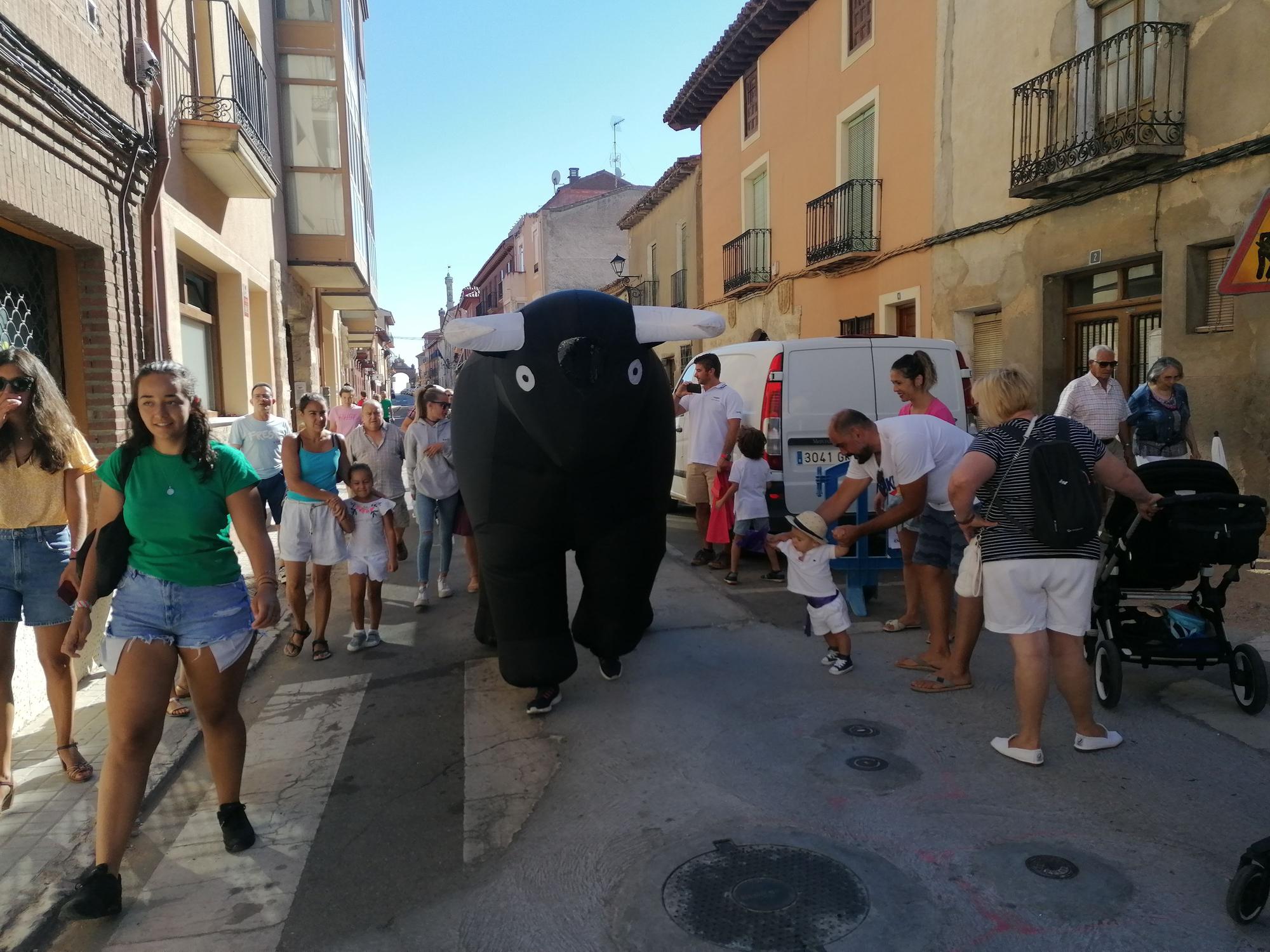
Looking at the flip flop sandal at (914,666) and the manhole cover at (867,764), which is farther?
the flip flop sandal at (914,666)

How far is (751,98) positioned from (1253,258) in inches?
678

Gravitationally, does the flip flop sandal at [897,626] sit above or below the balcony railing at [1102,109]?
Answer: below

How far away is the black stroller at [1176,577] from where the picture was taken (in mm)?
3867

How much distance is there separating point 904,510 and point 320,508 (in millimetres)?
3396

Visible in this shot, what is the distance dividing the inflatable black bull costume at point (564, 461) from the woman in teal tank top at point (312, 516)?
1533mm

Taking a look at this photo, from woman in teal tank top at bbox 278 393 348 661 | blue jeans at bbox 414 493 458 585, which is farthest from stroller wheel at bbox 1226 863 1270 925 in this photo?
blue jeans at bbox 414 493 458 585

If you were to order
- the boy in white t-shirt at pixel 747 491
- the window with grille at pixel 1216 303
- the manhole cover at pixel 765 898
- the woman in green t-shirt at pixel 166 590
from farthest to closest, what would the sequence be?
the window with grille at pixel 1216 303 < the boy in white t-shirt at pixel 747 491 < the woman in green t-shirt at pixel 166 590 < the manhole cover at pixel 765 898

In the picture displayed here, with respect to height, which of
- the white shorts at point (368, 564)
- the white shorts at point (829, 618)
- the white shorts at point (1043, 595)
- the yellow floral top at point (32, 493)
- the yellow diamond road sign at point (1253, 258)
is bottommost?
the white shorts at point (829, 618)

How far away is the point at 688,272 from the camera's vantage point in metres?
23.4

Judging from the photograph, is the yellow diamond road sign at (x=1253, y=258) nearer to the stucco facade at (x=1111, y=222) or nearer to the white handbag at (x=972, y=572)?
the white handbag at (x=972, y=572)

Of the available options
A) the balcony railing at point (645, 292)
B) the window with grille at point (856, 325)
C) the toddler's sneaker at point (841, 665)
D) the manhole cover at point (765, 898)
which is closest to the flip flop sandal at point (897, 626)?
the toddler's sneaker at point (841, 665)

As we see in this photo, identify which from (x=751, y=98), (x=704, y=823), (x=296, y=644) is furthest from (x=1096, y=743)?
(x=751, y=98)

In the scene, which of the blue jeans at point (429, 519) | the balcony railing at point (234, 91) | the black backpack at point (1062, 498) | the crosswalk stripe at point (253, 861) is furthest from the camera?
the balcony railing at point (234, 91)

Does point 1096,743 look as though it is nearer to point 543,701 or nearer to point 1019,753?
point 1019,753
